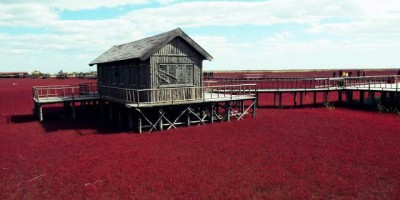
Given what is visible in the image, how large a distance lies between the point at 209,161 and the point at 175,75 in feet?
27.9

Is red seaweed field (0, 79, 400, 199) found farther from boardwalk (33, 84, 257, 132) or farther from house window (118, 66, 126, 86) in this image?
house window (118, 66, 126, 86)

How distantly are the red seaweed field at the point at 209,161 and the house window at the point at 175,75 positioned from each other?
2.93m

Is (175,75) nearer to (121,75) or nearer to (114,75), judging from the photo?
(121,75)

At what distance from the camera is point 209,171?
1262 centimetres

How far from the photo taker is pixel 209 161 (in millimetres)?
13875

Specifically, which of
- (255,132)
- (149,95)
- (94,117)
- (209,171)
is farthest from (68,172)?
(94,117)

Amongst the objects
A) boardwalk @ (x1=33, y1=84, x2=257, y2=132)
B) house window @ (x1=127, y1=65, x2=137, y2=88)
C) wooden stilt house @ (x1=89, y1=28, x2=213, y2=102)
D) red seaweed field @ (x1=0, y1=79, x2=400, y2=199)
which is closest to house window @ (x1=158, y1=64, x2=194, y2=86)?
wooden stilt house @ (x1=89, y1=28, x2=213, y2=102)

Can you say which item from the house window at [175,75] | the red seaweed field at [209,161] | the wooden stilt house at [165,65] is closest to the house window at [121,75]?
the wooden stilt house at [165,65]

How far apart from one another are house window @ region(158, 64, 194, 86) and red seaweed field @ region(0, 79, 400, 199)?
2931 millimetres

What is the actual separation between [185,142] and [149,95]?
4.28m

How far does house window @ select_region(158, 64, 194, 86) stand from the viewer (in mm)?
20578

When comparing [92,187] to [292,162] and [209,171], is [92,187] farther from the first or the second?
[292,162]

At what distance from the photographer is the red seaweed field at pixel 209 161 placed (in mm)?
10859

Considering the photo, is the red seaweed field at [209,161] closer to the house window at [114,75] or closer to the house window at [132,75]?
the house window at [132,75]
